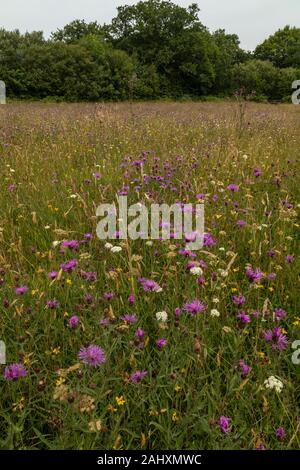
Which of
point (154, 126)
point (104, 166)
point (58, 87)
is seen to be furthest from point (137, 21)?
point (104, 166)

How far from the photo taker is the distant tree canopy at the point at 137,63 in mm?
24281

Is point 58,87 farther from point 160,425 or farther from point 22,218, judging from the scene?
point 160,425

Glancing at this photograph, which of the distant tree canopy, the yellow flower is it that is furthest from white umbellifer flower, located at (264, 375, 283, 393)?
the distant tree canopy

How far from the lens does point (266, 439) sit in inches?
60.9

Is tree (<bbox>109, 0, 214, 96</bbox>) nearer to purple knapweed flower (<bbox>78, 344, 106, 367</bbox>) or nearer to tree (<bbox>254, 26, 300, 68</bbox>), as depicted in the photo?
tree (<bbox>254, 26, 300, 68</bbox>)

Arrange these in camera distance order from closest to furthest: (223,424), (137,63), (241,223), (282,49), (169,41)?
(223,424) < (241,223) < (137,63) < (169,41) < (282,49)

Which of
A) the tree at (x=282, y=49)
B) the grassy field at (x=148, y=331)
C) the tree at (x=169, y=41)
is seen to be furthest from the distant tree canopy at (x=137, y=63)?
the grassy field at (x=148, y=331)

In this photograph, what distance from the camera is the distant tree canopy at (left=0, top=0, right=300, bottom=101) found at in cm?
2428

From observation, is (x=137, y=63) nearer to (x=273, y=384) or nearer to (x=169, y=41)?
(x=169, y=41)

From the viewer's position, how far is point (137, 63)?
32.0m

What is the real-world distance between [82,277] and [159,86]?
34365mm

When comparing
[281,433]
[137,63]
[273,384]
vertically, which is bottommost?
[281,433]

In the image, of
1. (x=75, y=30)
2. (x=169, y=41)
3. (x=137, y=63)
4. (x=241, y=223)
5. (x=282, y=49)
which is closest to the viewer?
(x=241, y=223)

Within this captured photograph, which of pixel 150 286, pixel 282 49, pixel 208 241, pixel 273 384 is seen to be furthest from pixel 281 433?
pixel 282 49
